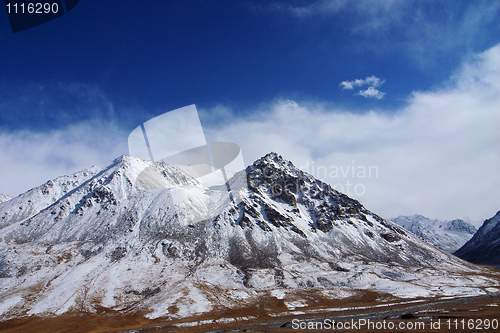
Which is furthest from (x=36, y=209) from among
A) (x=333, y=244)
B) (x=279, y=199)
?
(x=333, y=244)

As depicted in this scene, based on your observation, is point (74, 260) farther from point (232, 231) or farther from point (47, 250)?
point (232, 231)

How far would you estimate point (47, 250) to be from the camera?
10712 cm

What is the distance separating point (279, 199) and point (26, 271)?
124784 mm

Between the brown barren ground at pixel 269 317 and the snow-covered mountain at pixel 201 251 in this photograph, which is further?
the snow-covered mountain at pixel 201 251

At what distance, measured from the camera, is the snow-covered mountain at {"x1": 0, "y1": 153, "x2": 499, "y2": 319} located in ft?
262

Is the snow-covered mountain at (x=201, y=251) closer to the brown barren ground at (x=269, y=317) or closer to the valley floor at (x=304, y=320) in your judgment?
the brown barren ground at (x=269, y=317)

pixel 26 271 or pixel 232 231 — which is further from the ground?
pixel 232 231

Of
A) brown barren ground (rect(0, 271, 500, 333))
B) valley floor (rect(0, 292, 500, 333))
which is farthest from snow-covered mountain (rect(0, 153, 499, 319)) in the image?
valley floor (rect(0, 292, 500, 333))

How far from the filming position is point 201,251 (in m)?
113

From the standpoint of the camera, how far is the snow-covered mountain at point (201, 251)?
7988 centimetres

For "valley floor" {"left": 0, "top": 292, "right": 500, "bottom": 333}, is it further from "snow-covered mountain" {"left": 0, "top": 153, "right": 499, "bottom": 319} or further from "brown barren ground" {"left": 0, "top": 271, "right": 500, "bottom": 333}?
"snow-covered mountain" {"left": 0, "top": 153, "right": 499, "bottom": 319}

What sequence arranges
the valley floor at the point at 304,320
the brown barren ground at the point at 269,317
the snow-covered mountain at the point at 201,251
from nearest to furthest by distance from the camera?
the valley floor at the point at 304,320, the brown barren ground at the point at 269,317, the snow-covered mountain at the point at 201,251

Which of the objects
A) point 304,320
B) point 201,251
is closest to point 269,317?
point 304,320

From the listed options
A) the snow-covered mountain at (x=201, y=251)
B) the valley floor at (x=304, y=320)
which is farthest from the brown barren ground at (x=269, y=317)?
the snow-covered mountain at (x=201, y=251)
